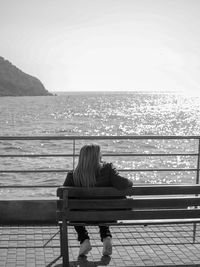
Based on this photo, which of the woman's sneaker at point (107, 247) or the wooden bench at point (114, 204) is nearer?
the wooden bench at point (114, 204)

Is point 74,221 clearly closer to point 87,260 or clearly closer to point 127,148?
point 87,260

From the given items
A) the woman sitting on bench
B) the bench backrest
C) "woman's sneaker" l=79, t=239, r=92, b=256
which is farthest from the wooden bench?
"woman's sneaker" l=79, t=239, r=92, b=256

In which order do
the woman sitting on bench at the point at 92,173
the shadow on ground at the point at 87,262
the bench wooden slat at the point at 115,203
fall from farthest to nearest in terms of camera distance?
1. the shadow on ground at the point at 87,262
2. the woman sitting on bench at the point at 92,173
3. the bench wooden slat at the point at 115,203

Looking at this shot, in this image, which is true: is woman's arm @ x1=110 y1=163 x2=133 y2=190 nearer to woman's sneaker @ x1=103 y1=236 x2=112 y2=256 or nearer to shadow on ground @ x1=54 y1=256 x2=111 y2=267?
woman's sneaker @ x1=103 y1=236 x2=112 y2=256

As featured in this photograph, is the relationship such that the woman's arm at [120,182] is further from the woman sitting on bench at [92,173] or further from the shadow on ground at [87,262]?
the shadow on ground at [87,262]

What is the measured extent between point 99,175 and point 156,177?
23090 mm

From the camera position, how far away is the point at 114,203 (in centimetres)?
546

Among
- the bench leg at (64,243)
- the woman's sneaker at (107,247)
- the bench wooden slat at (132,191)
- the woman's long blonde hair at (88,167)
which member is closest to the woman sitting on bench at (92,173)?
the woman's long blonde hair at (88,167)

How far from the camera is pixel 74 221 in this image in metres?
5.61

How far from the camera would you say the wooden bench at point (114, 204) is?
17.9 ft

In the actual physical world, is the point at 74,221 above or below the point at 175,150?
above

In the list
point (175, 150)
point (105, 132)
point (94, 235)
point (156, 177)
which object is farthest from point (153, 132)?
point (94, 235)

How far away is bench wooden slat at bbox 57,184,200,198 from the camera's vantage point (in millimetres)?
5469

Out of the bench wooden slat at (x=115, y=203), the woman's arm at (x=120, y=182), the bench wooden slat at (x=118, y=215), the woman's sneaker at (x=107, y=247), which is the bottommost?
the woman's sneaker at (x=107, y=247)
